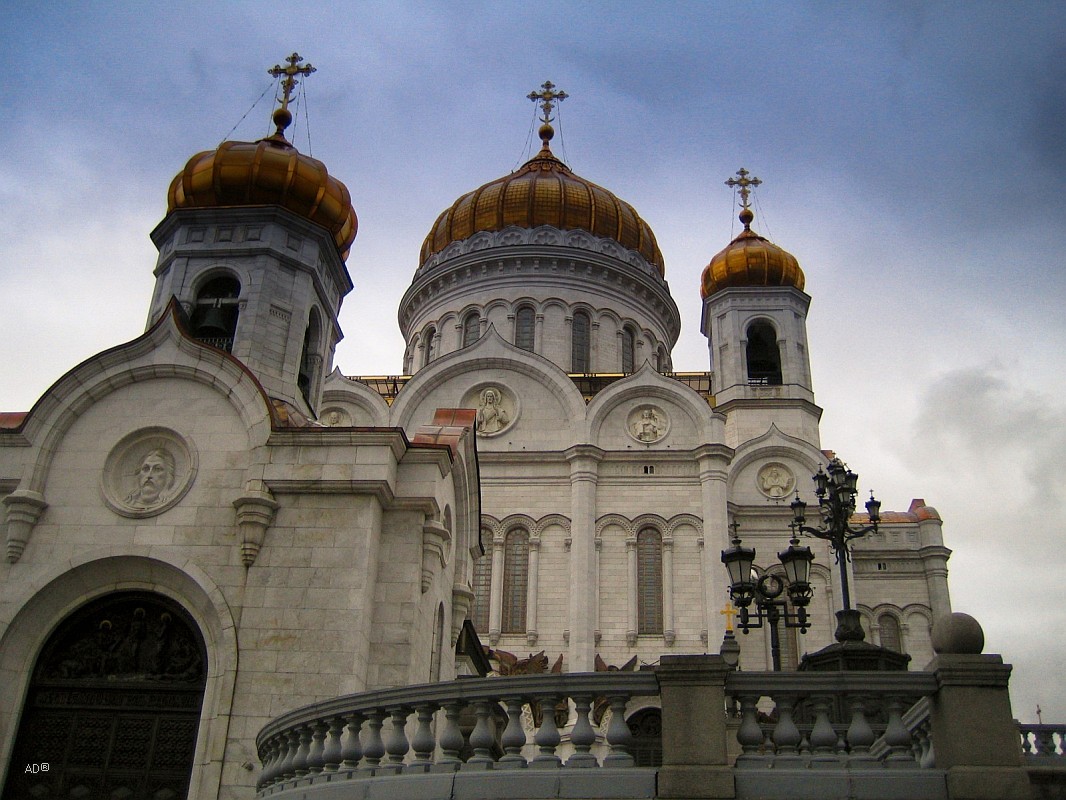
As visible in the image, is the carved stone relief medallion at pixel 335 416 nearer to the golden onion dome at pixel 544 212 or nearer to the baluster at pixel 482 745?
the golden onion dome at pixel 544 212

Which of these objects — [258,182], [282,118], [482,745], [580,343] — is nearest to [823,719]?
[482,745]

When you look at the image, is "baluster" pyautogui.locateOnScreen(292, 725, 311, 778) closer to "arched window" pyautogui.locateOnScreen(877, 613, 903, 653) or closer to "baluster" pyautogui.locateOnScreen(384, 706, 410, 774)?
"baluster" pyautogui.locateOnScreen(384, 706, 410, 774)

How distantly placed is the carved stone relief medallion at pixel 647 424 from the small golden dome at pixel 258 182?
48.0 feet

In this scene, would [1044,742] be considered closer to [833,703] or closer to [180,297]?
[833,703]

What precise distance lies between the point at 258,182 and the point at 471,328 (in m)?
19.5

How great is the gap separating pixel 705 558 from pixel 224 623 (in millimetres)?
16902

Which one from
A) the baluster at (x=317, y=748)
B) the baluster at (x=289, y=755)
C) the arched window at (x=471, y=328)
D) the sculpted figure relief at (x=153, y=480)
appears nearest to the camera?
the baluster at (x=317, y=748)

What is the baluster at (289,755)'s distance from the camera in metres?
8.60

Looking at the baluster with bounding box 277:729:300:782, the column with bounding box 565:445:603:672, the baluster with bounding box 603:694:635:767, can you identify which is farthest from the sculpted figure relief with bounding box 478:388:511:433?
the baluster with bounding box 603:694:635:767

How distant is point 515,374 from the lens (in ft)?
97.3

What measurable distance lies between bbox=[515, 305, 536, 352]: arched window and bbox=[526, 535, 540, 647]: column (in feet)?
28.0

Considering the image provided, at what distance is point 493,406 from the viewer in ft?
96.2

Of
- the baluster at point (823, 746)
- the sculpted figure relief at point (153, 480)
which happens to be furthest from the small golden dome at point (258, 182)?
the baluster at point (823, 746)

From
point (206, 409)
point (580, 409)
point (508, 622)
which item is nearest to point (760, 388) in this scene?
point (580, 409)
